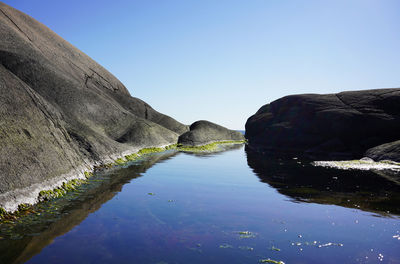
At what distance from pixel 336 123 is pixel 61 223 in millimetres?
53000

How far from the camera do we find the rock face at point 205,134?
58656 millimetres

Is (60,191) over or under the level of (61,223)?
over

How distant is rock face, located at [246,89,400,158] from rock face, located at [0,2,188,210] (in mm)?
25200

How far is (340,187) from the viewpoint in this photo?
773 inches

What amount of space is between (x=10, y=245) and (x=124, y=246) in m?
3.32

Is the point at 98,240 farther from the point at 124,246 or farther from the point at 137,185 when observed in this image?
the point at 137,185

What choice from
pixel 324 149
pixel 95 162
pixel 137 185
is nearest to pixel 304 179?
pixel 137 185

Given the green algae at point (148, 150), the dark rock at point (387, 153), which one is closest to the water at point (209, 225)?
the dark rock at point (387, 153)

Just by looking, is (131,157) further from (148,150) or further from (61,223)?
(61,223)

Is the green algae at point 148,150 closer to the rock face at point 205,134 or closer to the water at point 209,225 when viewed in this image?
the rock face at point 205,134

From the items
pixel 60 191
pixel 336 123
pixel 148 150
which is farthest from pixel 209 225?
pixel 336 123

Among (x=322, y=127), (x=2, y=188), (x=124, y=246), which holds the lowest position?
(x=124, y=246)

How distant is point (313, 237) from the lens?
1035cm

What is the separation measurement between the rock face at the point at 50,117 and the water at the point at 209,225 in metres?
1.90
